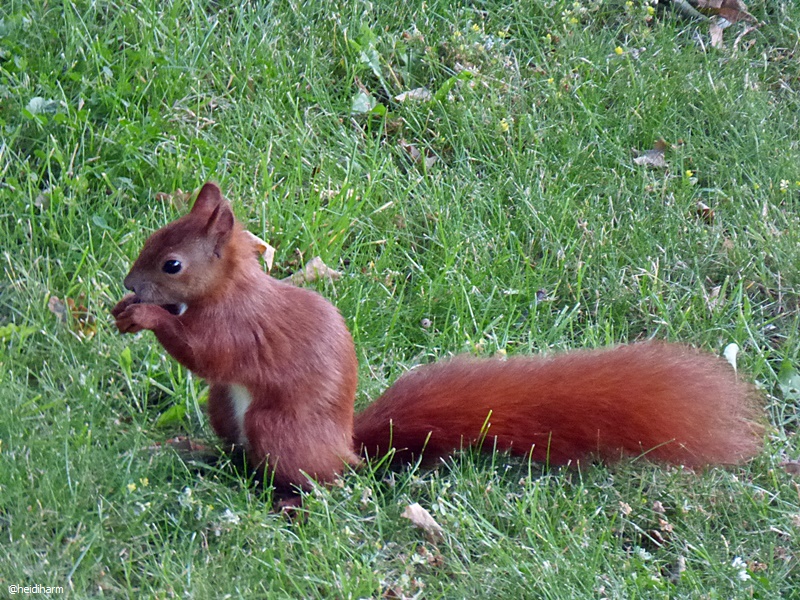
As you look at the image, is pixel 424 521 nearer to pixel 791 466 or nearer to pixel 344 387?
pixel 344 387

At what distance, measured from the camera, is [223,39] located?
430cm

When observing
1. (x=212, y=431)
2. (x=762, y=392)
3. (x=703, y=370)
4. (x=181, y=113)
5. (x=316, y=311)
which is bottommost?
(x=762, y=392)

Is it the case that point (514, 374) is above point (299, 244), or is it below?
below

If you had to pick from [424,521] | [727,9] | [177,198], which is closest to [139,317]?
[424,521]

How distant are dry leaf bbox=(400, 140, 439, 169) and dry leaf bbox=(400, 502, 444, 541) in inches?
66.2

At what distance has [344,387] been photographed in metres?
2.88

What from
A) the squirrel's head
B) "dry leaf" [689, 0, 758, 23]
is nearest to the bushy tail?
the squirrel's head

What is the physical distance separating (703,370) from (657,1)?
2564 mm

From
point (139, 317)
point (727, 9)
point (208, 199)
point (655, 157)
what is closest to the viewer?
point (139, 317)

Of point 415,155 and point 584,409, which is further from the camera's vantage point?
point 415,155

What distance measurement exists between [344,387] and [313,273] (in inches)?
31.0

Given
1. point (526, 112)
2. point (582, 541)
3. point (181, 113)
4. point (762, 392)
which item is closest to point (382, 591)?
point (582, 541)

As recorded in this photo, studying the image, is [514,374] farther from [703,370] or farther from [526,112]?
[526,112]

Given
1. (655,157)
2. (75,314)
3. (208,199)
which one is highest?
(208,199)
